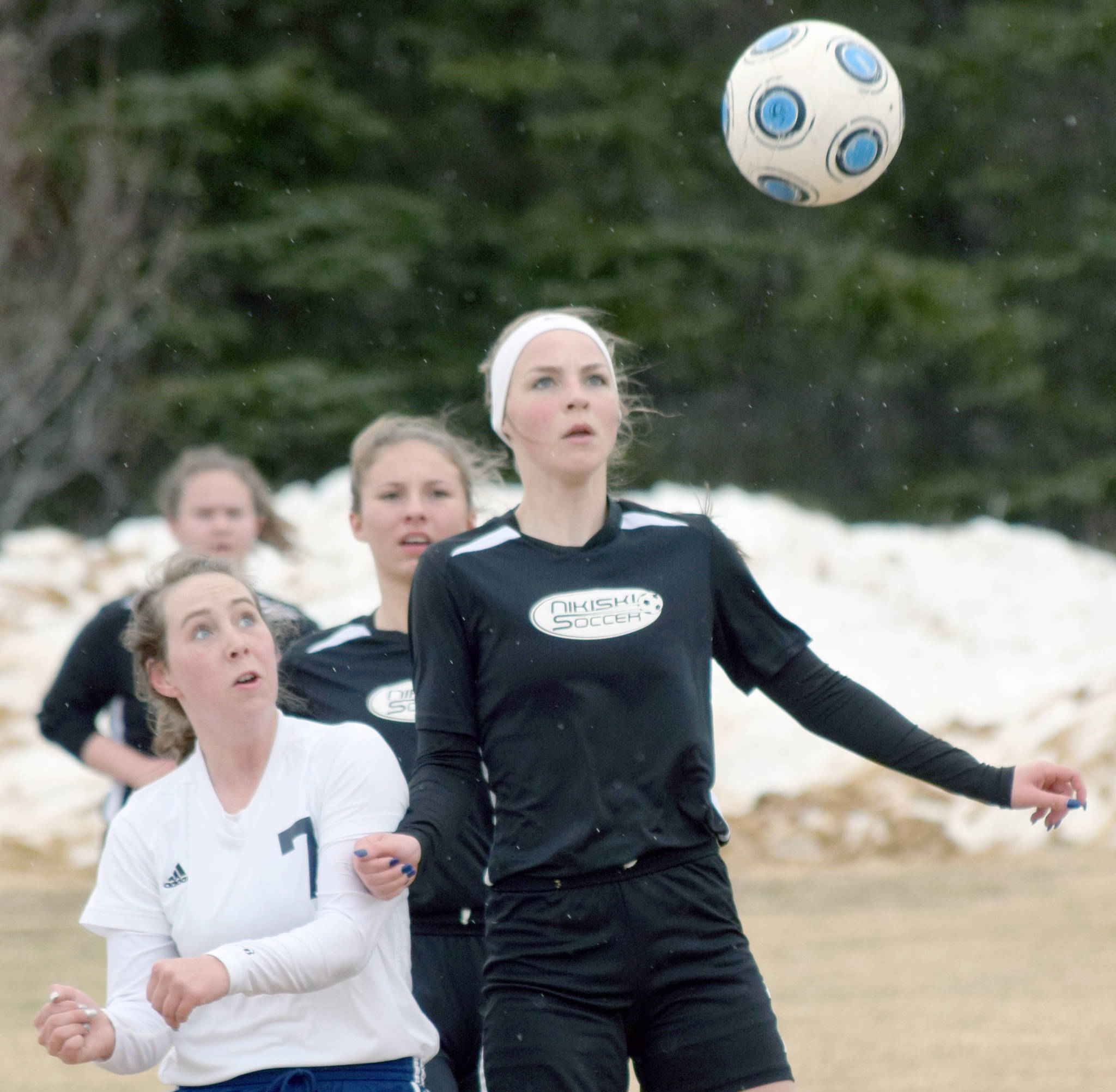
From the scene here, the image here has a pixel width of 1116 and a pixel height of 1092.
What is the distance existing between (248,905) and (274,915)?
0.04 meters

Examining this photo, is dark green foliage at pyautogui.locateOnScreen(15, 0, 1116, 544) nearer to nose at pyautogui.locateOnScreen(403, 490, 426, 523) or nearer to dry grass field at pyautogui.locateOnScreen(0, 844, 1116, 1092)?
dry grass field at pyautogui.locateOnScreen(0, 844, 1116, 1092)

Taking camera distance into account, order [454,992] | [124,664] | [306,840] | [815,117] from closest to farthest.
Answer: [306,840] → [454,992] → [815,117] → [124,664]

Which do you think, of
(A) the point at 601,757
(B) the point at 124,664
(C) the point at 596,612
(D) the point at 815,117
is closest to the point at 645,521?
(C) the point at 596,612

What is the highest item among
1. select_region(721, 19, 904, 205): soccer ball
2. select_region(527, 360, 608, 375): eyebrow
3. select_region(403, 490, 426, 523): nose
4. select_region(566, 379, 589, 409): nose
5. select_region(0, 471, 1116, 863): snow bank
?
select_region(721, 19, 904, 205): soccer ball

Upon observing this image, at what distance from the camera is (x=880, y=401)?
862 inches

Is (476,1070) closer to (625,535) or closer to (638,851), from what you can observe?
(638,851)

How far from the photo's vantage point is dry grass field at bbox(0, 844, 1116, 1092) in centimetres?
547

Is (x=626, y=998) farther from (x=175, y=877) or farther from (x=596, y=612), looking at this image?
(x=175, y=877)

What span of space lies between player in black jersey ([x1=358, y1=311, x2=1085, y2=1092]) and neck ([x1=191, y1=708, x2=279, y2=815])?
10.2 inches

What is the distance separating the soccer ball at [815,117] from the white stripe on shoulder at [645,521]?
5.10 ft

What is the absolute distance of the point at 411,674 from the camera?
3557 mm

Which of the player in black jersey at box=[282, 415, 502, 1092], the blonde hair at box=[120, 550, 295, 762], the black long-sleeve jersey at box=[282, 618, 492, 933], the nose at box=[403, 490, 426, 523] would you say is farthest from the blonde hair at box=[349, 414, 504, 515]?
the blonde hair at box=[120, 550, 295, 762]

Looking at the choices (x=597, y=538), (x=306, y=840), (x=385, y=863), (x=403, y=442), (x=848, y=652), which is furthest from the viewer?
(x=848, y=652)

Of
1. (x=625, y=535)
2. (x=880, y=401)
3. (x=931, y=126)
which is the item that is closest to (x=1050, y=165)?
(x=931, y=126)
